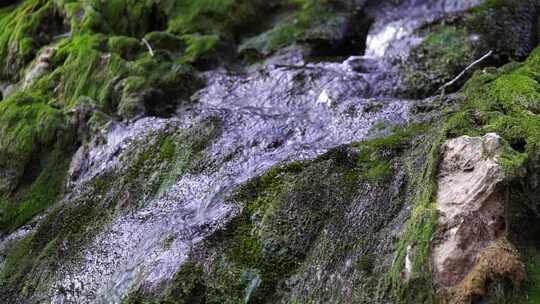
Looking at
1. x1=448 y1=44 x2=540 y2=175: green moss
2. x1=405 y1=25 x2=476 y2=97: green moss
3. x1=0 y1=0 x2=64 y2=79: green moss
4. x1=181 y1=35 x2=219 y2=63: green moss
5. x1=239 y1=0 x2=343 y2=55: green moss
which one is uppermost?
x1=0 y1=0 x2=64 y2=79: green moss

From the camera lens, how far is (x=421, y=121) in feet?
24.9

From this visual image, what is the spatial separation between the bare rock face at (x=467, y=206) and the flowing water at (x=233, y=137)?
2.08m

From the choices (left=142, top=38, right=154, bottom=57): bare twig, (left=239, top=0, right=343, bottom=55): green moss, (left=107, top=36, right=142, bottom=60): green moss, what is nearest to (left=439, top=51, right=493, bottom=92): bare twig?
(left=239, top=0, right=343, bottom=55): green moss

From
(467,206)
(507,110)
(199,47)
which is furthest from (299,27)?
(467,206)

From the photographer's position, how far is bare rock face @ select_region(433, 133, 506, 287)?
A: 4883mm

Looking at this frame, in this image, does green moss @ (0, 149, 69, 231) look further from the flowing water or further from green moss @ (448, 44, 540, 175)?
green moss @ (448, 44, 540, 175)

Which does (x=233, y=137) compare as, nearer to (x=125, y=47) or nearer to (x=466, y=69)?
(x=466, y=69)

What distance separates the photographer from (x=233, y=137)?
8.45 meters

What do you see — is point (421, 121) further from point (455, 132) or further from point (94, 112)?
point (94, 112)

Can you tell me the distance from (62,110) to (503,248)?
333 inches

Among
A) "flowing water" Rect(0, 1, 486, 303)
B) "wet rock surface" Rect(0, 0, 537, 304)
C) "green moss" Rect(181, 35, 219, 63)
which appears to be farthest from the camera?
"green moss" Rect(181, 35, 219, 63)

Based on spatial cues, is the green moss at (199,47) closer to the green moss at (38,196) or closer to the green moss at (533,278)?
the green moss at (38,196)

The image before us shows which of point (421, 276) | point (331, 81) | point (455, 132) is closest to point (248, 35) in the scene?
point (331, 81)

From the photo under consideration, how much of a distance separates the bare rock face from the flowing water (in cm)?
208
